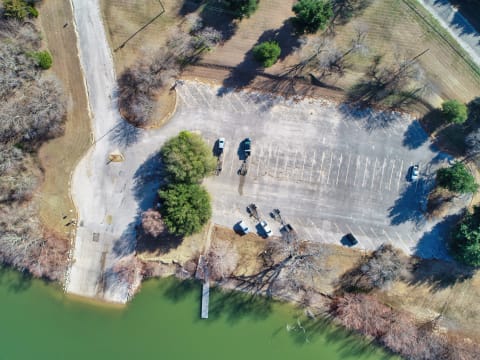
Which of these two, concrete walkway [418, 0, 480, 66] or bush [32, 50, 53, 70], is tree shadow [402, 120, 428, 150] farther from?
bush [32, 50, 53, 70]

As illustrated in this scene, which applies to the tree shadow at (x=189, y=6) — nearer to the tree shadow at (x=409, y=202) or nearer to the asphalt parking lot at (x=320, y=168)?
the asphalt parking lot at (x=320, y=168)

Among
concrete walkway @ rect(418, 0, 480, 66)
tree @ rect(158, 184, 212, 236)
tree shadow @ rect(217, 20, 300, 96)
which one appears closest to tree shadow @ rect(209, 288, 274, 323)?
tree @ rect(158, 184, 212, 236)

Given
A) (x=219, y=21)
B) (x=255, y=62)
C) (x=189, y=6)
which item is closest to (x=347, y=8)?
(x=255, y=62)


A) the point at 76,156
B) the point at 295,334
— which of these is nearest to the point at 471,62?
the point at 295,334

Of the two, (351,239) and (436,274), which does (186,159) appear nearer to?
(351,239)

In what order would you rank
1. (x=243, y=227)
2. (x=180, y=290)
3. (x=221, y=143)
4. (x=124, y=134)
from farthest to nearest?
(x=180, y=290), (x=124, y=134), (x=243, y=227), (x=221, y=143)

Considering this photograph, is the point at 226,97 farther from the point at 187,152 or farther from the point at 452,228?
the point at 452,228
